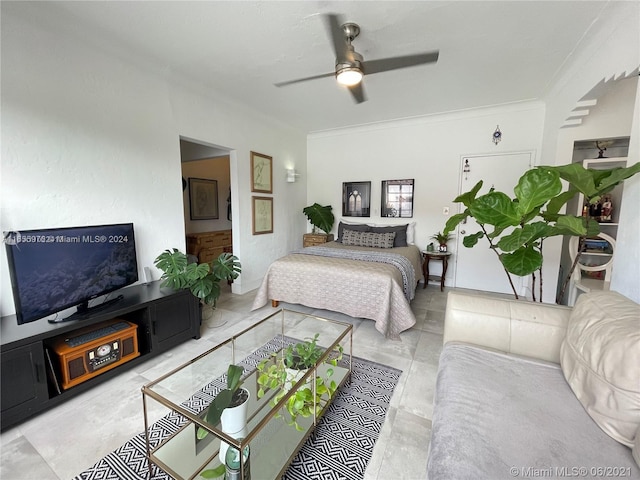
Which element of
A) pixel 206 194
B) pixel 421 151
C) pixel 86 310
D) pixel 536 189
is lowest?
pixel 86 310

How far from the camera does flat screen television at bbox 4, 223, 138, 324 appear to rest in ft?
4.92

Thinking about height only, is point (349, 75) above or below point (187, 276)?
above

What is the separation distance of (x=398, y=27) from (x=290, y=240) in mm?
3344

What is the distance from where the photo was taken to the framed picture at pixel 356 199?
4566 millimetres

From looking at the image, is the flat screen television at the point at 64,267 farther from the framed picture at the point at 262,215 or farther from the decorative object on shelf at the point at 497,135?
the decorative object on shelf at the point at 497,135

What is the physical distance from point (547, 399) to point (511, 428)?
28cm

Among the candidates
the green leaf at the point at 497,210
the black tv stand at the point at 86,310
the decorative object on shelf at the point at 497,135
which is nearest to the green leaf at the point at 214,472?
the black tv stand at the point at 86,310

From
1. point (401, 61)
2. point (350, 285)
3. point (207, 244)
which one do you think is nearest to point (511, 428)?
point (350, 285)

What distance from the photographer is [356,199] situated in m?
4.66

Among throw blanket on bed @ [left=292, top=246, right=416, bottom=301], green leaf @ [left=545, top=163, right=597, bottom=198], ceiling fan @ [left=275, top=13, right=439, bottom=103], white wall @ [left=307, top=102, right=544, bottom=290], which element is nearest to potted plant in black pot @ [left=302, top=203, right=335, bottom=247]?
white wall @ [left=307, top=102, right=544, bottom=290]

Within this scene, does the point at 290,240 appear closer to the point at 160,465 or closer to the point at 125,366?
the point at 125,366

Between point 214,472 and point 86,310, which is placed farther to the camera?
point 86,310

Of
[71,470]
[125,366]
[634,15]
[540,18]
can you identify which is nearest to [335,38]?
[540,18]

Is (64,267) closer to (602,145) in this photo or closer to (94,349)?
(94,349)
